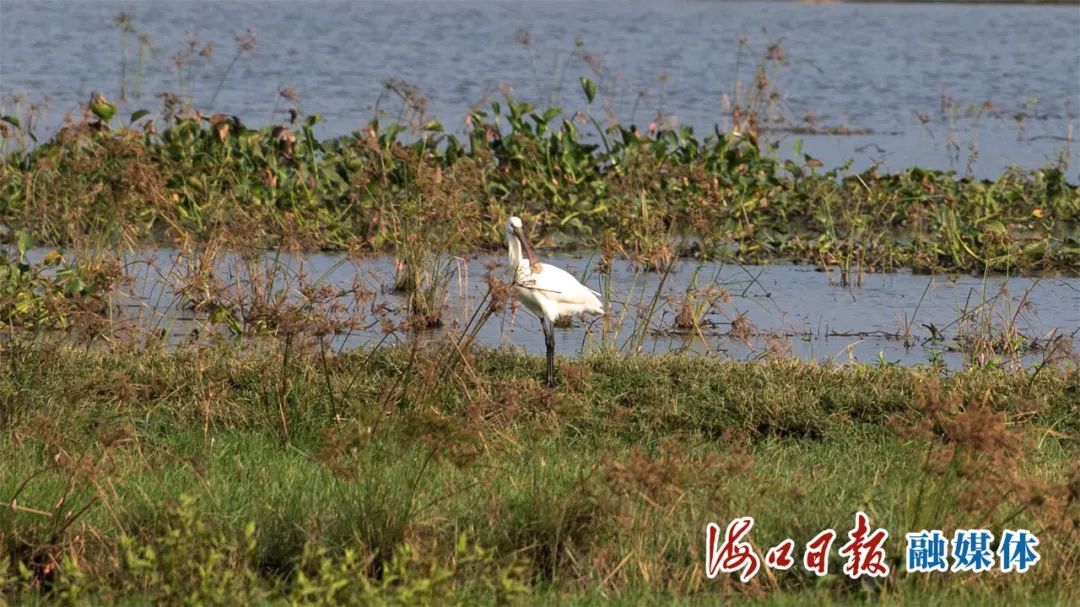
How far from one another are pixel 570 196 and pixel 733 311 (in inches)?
86.9

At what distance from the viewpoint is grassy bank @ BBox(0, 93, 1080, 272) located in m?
9.22

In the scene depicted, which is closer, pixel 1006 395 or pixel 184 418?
pixel 184 418

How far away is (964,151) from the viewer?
15.7 meters

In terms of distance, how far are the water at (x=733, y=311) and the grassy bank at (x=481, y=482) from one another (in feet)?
2.65

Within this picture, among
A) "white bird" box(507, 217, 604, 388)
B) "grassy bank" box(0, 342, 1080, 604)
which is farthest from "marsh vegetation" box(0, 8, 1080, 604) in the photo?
"white bird" box(507, 217, 604, 388)

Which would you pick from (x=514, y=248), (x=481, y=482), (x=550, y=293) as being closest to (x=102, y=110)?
(x=514, y=248)

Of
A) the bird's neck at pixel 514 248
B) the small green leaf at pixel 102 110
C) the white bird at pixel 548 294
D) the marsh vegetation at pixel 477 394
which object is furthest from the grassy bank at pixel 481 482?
the small green leaf at pixel 102 110

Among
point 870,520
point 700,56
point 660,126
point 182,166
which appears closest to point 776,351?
point 870,520

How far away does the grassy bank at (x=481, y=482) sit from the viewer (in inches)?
161

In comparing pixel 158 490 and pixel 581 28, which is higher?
pixel 158 490

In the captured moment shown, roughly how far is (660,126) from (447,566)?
8.78 metres

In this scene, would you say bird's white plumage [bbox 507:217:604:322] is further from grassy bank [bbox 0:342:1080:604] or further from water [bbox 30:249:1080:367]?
grassy bank [bbox 0:342:1080:604]

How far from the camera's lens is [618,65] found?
23734mm

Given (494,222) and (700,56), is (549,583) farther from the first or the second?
(700,56)
